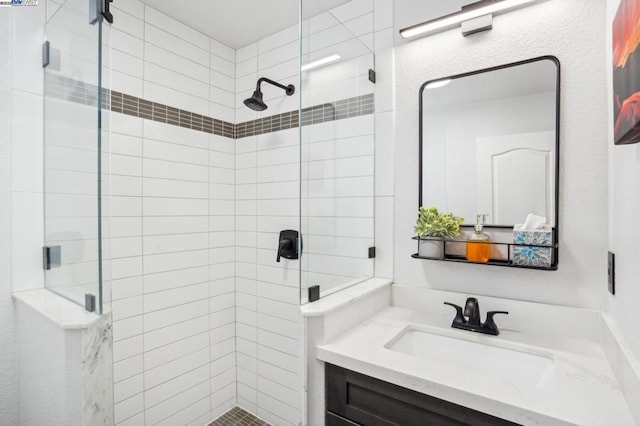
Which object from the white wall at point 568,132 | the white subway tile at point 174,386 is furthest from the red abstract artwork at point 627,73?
the white subway tile at point 174,386

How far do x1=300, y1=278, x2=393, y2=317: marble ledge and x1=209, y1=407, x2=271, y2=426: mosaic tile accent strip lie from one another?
1344 mm

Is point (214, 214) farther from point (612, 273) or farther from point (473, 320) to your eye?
point (612, 273)

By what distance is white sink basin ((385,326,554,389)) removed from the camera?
1.09 m

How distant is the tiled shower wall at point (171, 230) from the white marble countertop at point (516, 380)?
1.24 metres

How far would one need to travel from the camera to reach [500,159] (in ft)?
→ 4.44

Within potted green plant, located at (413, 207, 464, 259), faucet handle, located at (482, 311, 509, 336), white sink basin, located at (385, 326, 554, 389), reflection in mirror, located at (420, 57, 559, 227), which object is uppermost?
reflection in mirror, located at (420, 57, 559, 227)

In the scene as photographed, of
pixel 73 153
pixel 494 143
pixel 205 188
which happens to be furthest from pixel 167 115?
pixel 494 143

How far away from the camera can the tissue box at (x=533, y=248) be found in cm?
121

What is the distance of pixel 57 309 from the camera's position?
111 centimetres

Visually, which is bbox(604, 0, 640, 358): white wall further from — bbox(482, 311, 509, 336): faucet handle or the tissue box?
bbox(482, 311, 509, 336): faucet handle

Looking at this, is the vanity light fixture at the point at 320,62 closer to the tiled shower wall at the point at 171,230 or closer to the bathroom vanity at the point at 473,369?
the bathroom vanity at the point at 473,369

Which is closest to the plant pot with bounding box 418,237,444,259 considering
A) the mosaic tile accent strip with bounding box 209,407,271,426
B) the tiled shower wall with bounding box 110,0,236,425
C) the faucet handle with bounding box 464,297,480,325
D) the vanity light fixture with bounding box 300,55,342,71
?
the faucet handle with bounding box 464,297,480,325

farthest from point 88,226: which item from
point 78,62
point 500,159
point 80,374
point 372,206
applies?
point 500,159

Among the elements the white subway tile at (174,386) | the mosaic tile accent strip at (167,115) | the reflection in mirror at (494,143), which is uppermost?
the mosaic tile accent strip at (167,115)
